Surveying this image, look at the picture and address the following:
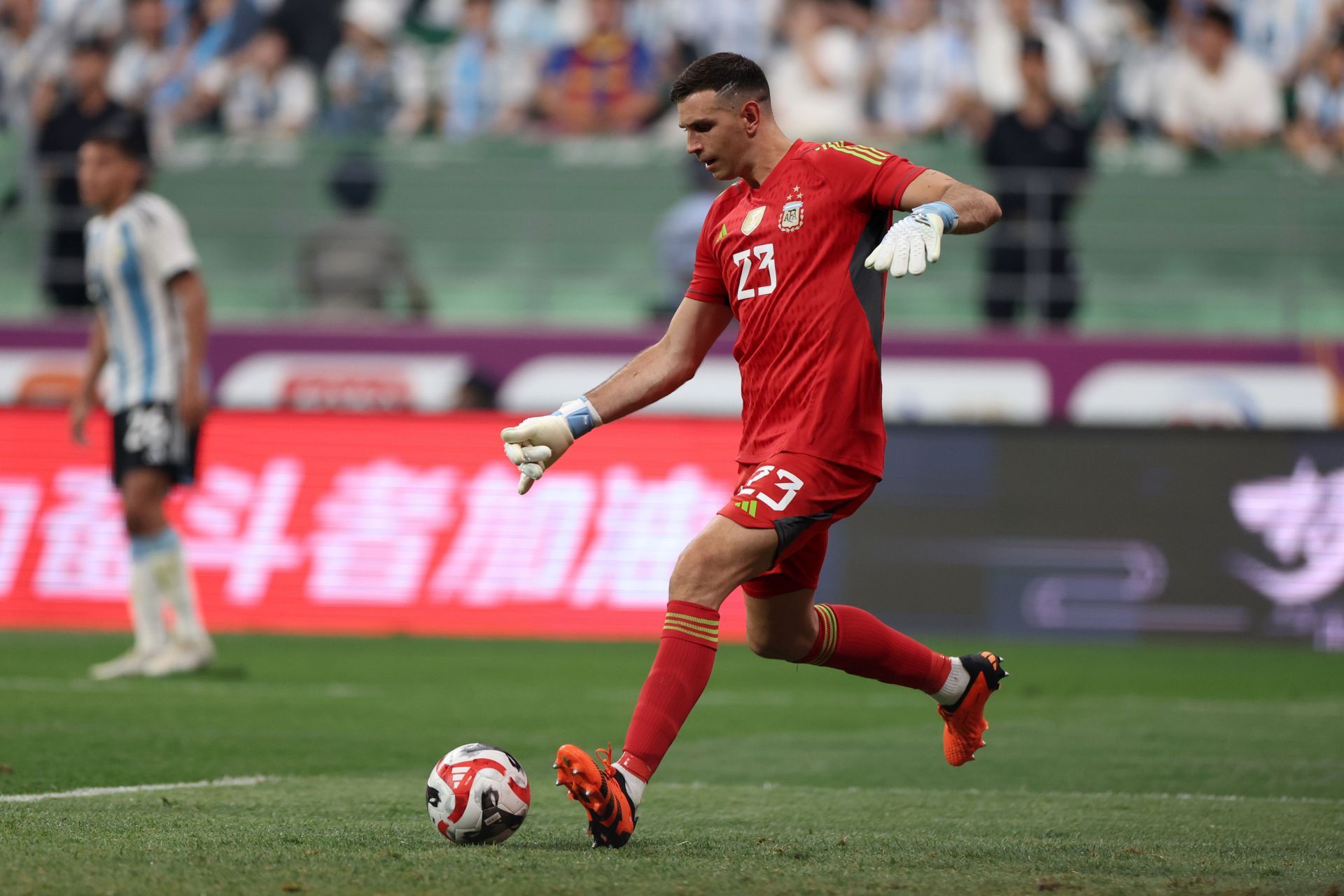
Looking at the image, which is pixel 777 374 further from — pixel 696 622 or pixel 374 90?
pixel 374 90

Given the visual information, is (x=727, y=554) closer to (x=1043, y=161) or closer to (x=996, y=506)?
(x=996, y=506)

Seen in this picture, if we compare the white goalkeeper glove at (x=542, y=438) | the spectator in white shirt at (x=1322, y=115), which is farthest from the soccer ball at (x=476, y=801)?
the spectator in white shirt at (x=1322, y=115)

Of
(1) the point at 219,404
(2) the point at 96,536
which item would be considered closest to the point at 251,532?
(2) the point at 96,536

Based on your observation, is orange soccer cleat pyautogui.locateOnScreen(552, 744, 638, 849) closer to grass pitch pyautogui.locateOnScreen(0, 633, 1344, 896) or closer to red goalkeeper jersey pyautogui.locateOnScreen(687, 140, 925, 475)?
grass pitch pyautogui.locateOnScreen(0, 633, 1344, 896)

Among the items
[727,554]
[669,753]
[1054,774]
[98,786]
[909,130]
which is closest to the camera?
[727,554]

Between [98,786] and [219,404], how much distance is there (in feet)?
30.8

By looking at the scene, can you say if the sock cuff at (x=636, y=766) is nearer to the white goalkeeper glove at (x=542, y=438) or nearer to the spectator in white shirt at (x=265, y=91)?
the white goalkeeper glove at (x=542, y=438)

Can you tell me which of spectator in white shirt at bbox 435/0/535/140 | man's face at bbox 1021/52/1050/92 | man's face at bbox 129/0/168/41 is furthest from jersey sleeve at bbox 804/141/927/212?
man's face at bbox 129/0/168/41

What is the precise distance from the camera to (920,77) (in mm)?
15695

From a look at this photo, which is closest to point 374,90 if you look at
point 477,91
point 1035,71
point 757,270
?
point 477,91

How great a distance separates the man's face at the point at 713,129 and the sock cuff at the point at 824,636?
1.46 metres

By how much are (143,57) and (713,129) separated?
504 inches

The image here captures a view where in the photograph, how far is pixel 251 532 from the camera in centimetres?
1288

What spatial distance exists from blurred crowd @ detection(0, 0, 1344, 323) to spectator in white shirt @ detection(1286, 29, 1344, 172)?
0.06 feet
